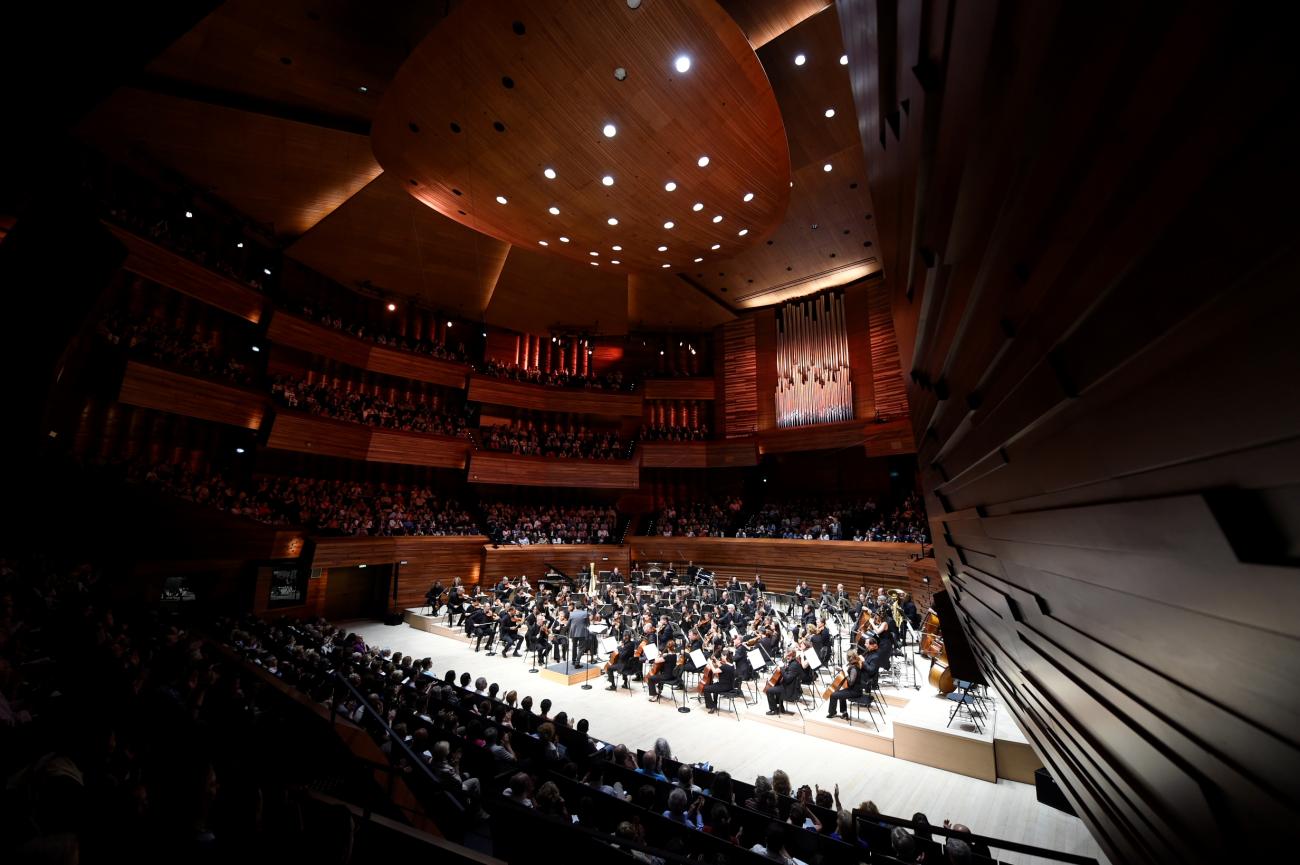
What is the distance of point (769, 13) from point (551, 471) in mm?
15075

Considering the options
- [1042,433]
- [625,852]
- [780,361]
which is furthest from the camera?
[780,361]

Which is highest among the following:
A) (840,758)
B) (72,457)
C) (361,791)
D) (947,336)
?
(72,457)

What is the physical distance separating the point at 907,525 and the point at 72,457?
63.5 ft

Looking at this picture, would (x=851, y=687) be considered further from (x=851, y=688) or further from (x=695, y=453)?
(x=695, y=453)

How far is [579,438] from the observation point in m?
22.6

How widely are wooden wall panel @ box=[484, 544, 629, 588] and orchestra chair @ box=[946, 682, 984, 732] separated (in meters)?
12.4

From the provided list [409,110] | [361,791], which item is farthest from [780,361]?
[361,791]

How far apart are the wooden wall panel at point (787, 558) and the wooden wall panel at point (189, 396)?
1201 centimetres

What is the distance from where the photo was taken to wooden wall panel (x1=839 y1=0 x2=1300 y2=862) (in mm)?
507

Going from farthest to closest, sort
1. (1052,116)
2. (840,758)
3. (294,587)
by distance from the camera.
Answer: (294,587), (840,758), (1052,116)

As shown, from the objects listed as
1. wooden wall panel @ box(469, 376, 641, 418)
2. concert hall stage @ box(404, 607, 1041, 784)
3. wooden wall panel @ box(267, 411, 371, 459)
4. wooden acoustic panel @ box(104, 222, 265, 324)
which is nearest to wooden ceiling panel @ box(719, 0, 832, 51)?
concert hall stage @ box(404, 607, 1041, 784)

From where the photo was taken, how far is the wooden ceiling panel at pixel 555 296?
18.1 meters

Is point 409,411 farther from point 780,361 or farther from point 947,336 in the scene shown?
point 947,336

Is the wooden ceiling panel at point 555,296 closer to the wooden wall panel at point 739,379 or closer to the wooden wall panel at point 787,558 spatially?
the wooden wall panel at point 739,379
